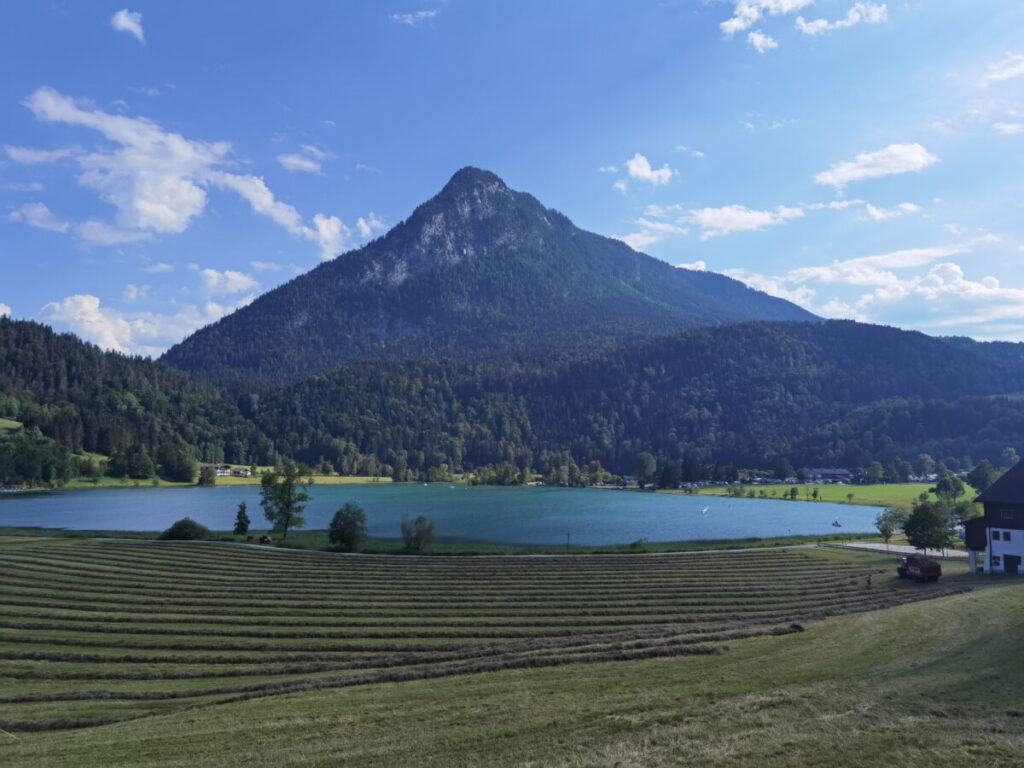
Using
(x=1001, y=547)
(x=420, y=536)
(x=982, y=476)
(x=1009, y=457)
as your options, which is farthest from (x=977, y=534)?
(x=1009, y=457)

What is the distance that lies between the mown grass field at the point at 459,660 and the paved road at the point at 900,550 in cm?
1377

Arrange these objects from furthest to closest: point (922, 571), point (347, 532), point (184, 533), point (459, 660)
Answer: point (184, 533), point (347, 532), point (922, 571), point (459, 660)

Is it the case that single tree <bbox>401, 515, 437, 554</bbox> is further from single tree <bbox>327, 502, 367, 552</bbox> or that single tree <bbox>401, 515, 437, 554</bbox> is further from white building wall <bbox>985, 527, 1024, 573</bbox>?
white building wall <bbox>985, 527, 1024, 573</bbox>

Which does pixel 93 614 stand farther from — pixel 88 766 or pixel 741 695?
pixel 741 695

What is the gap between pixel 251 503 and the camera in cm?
14688

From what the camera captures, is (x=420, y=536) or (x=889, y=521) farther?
(x=889, y=521)

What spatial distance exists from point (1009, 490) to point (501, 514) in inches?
3391

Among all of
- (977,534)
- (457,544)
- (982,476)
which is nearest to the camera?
(977,534)

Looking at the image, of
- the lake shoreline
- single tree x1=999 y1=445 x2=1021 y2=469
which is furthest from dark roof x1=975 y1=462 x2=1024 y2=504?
single tree x1=999 y1=445 x2=1021 y2=469

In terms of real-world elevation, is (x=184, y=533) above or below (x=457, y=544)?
above

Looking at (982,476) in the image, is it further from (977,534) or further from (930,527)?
(977,534)

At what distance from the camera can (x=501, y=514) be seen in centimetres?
12644

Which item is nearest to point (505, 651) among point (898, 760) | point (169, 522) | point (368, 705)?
point (368, 705)

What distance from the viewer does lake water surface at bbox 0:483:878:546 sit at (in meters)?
99.4
